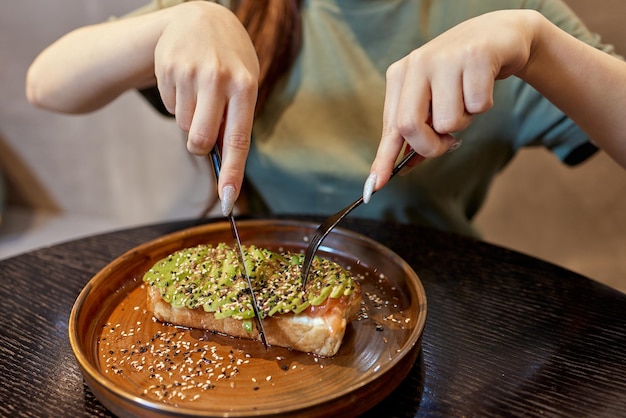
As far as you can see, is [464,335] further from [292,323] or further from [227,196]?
[227,196]

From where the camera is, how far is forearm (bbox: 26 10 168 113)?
1.41 meters

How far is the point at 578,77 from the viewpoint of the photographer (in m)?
1.25

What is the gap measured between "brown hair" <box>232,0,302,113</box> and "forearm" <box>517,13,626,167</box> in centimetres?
78

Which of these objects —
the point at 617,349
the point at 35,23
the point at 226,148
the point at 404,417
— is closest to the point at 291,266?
the point at 226,148

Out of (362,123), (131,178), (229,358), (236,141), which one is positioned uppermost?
(236,141)

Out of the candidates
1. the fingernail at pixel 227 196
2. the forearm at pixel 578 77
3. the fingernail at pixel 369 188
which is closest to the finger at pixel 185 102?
the fingernail at pixel 227 196

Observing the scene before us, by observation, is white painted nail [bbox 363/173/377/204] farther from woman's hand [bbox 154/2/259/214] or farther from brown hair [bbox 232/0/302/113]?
brown hair [bbox 232/0/302/113]

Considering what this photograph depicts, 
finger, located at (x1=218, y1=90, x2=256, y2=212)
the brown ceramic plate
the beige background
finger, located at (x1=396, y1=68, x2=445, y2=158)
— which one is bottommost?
the beige background

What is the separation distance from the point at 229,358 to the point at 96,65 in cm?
97

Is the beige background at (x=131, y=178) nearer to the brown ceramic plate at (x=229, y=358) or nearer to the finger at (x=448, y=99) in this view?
the brown ceramic plate at (x=229, y=358)

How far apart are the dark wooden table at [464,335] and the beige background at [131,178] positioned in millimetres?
1206

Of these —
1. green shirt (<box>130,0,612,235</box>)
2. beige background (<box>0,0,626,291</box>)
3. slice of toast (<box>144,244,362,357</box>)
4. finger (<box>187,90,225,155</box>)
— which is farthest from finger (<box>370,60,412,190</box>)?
beige background (<box>0,0,626,291</box>)

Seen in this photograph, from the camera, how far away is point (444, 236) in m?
1.50

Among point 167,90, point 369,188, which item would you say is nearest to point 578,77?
point 369,188
